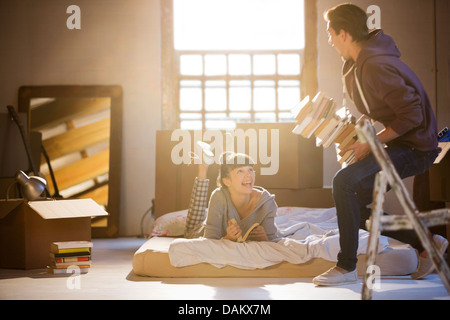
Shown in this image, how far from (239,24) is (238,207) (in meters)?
3.97

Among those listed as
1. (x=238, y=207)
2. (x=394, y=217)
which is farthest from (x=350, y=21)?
(x=238, y=207)

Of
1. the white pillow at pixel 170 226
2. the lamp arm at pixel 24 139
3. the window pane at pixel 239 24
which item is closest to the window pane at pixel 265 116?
the window pane at pixel 239 24

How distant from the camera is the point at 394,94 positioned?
266 centimetres

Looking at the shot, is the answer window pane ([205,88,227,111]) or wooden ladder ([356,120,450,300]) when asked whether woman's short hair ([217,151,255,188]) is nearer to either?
wooden ladder ([356,120,450,300])

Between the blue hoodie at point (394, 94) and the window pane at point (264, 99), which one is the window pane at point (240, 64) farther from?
the blue hoodie at point (394, 94)

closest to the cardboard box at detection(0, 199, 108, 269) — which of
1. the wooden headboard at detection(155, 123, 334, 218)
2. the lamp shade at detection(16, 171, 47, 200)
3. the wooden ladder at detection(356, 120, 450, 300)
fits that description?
the lamp shade at detection(16, 171, 47, 200)

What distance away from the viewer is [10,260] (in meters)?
4.05

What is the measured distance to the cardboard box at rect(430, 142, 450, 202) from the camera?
12.7 feet

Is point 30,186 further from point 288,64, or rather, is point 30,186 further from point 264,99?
point 288,64

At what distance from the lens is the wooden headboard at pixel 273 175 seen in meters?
5.43

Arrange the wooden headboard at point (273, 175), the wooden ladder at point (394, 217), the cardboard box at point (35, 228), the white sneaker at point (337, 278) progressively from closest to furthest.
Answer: the wooden ladder at point (394, 217), the white sneaker at point (337, 278), the cardboard box at point (35, 228), the wooden headboard at point (273, 175)

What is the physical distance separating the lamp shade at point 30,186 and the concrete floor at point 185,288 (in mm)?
539

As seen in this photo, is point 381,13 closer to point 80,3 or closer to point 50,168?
point 80,3
